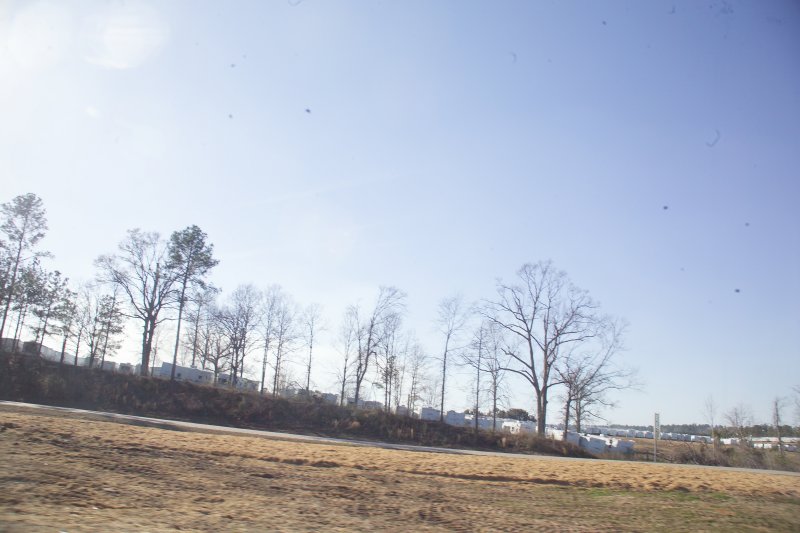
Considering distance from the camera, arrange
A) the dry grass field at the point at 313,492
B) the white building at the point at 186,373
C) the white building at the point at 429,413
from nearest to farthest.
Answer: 1. the dry grass field at the point at 313,492
2. the white building at the point at 186,373
3. the white building at the point at 429,413

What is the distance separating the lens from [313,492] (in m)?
10.6

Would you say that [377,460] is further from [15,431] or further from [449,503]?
[15,431]

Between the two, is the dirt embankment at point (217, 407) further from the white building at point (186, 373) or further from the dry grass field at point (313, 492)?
the dry grass field at point (313, 492)

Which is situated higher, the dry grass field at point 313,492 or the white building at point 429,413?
the dry grass field at point 313,492

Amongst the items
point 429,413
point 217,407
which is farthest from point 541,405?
point 217,407

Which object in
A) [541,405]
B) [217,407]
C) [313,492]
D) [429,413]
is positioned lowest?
[429,413]

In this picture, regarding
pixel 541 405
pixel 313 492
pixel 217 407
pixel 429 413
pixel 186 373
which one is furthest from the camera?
pixel 186 373

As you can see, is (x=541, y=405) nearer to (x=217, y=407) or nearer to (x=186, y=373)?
(x=217, y=407)

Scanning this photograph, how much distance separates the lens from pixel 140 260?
49.5 metres

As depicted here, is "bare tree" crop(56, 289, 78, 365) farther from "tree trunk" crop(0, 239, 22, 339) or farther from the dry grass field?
the dry grass field

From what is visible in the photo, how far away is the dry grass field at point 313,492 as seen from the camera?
7363 mm

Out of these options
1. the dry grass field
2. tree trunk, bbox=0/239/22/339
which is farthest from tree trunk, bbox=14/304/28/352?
the dry grass field

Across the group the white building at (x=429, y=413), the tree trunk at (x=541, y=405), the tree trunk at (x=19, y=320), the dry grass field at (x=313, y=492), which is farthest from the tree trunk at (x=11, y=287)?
the tree trunk at (x=541, y=405)

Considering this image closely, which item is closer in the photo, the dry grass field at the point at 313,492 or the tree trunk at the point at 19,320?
the dry grass field at the point at 313,492
